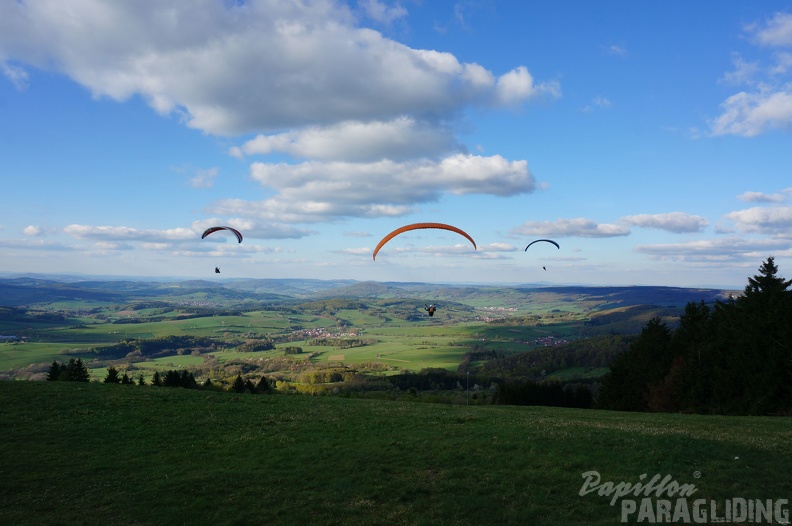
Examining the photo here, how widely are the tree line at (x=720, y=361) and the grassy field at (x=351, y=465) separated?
1286cm

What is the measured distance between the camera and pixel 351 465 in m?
18.4

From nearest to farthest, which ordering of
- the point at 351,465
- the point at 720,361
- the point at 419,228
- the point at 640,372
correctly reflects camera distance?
the point at 351,465, the point at 419,228, the point at 720,361, the point at 640,372

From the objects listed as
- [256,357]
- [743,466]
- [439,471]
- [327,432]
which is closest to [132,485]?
[327,432]

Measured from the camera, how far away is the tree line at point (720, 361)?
1499 inches

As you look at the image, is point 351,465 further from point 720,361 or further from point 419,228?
point 720,361

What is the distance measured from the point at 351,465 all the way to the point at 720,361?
42.6 metres

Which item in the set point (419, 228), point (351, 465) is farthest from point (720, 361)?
point (351, 465)

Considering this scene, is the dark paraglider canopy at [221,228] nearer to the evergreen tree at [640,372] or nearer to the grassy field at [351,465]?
the grassy field at [351,465]

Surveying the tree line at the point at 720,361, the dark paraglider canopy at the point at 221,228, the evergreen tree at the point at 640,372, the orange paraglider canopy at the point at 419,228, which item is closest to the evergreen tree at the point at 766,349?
the tree line at the point at 720,361

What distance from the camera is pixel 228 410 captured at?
3131 centimetres

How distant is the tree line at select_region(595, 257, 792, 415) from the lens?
125 ft

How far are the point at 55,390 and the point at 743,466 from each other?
140 feet

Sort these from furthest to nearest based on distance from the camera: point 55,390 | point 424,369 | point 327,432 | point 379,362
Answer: point 379,362 → point 424,369 → point 55,390 → point 327,432

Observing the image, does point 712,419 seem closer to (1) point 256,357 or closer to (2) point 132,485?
(2) point 132,485
